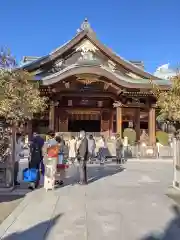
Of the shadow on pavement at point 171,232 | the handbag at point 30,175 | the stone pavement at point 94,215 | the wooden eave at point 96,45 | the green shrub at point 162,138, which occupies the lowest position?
the shadow on pavement at point 171,232

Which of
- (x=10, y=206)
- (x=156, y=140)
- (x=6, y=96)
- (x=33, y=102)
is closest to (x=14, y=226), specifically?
Answer: (x=10, y=206)

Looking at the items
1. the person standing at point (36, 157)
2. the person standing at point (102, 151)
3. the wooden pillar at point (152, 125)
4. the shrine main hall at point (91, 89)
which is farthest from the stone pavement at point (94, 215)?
the wooden pillar at point (152, 125)

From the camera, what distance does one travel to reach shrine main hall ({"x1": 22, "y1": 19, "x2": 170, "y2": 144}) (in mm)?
23203

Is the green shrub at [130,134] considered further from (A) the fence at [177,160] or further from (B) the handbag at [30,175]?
(B) the handbag at [30,175]

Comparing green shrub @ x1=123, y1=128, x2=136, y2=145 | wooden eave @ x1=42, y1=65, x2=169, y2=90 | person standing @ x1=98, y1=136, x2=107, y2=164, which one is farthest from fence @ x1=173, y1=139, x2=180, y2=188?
green shrub @ x1=123, y1=128, x2=136, y2=145

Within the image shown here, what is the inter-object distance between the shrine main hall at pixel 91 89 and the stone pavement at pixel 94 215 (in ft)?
44.3

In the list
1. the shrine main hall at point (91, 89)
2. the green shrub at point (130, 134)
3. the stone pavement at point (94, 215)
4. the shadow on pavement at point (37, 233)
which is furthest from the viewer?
the green shrub at point (130, 134)

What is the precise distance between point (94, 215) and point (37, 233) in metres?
1.46

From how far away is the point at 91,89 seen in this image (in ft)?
81.9

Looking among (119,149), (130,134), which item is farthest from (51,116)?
(119,149)

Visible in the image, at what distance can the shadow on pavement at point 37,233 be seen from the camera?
17.9 feet

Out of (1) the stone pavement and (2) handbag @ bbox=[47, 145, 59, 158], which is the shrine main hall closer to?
(2) handbag @ bbox=[47, 145, 59, 158]

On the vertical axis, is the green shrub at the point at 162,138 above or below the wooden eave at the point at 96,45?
below

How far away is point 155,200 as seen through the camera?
8.39 metres
